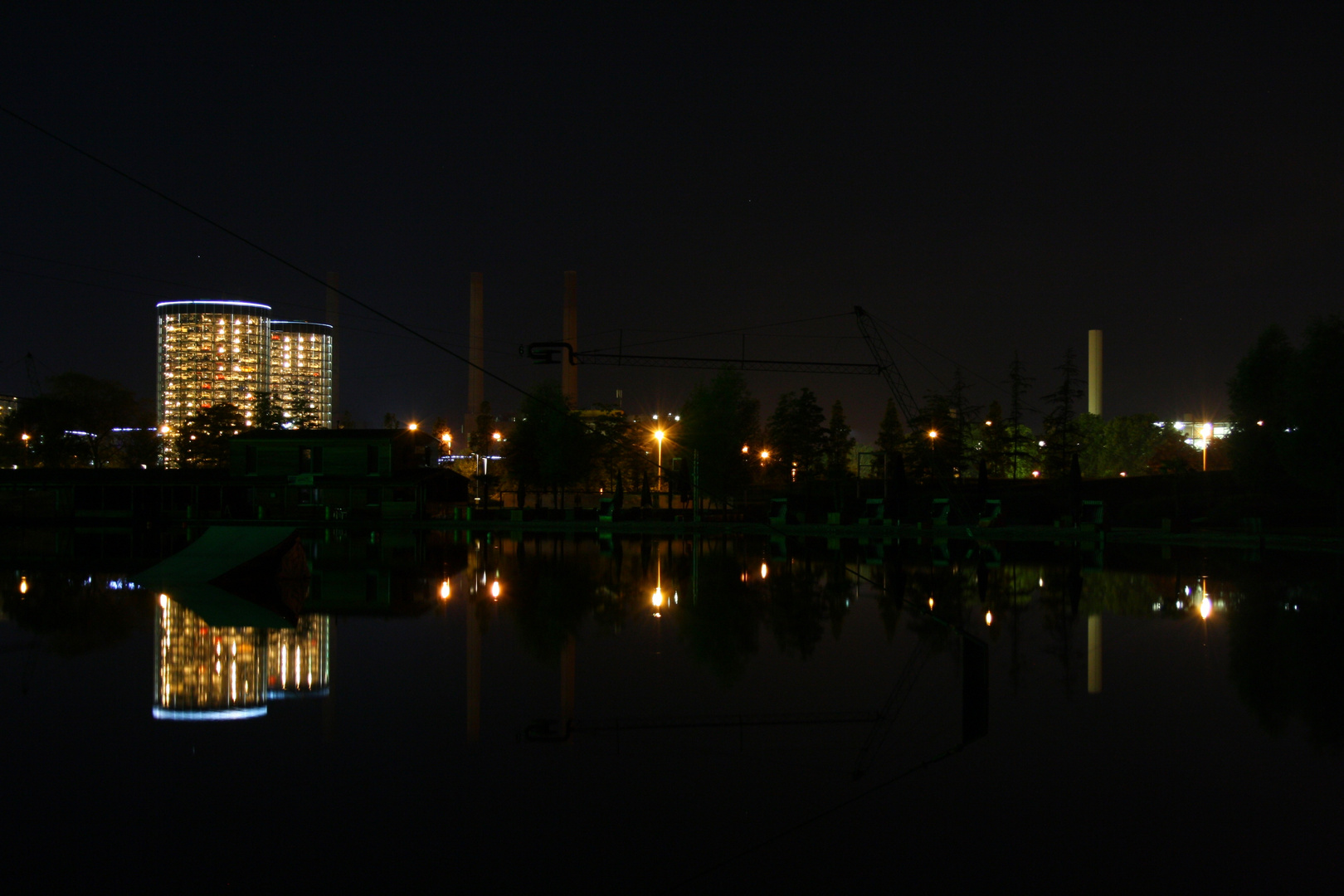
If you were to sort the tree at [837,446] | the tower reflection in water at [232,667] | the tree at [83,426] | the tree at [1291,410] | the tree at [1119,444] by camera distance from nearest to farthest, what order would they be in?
the tower reflection in water at [232,667], the tree at [1291,410], the tree at [837,446], the tree at [83,426], the tree at [1119,444]

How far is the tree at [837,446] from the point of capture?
76000 mm

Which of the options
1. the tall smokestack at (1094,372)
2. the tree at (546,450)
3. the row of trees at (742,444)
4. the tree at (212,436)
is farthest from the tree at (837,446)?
the tree at (212,436)

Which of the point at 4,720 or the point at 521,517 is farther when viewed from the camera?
the point at 521,517

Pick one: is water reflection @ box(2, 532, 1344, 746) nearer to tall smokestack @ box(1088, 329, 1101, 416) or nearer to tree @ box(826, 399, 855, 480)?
tree @ box(826, 399, 855, 480)

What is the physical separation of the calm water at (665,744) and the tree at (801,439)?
178 feet

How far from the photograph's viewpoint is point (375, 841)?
A: 6855 millimetres

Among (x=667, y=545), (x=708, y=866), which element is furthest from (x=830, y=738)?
(x=667, y=545)

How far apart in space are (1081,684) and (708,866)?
743 cm

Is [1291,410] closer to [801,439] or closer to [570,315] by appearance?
[801,439]

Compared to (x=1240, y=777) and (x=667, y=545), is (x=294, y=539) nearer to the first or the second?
(x=667, y=545)

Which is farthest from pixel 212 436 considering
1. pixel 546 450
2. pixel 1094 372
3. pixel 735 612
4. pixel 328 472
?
pixel 1094 372

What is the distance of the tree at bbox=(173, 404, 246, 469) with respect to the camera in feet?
274

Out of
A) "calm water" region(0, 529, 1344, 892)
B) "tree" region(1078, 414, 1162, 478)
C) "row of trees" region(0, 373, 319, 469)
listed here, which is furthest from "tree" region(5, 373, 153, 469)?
"tree" region(1078, 414, 1162, 478)

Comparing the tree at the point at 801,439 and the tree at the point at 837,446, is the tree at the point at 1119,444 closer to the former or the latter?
the tree at the point at 837,446
